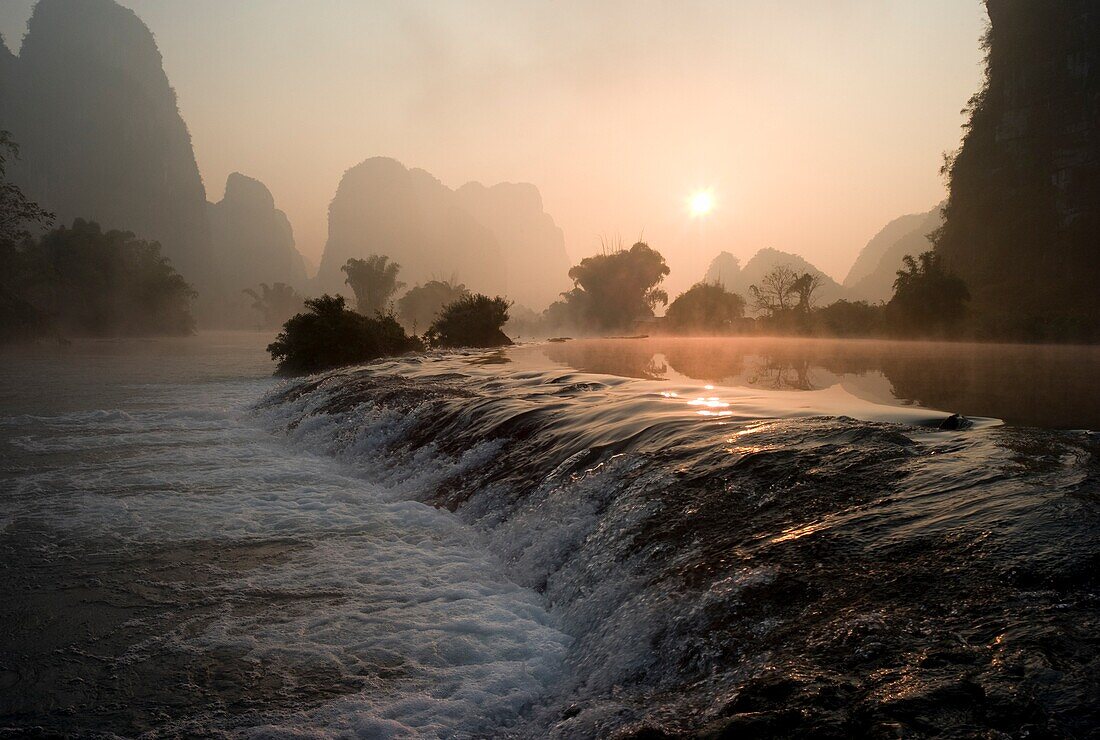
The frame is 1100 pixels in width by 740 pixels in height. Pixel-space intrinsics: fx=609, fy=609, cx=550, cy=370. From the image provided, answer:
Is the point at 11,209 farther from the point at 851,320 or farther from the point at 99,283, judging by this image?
the point at 851,320

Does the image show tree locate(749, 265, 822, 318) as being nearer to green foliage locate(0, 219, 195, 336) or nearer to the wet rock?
the wet rock

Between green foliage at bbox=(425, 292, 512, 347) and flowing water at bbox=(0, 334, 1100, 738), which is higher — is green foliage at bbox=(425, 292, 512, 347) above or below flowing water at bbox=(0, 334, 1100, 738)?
above

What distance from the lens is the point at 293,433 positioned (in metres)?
12.8

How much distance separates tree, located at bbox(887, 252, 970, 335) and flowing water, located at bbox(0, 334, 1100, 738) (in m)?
26.2

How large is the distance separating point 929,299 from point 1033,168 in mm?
31489

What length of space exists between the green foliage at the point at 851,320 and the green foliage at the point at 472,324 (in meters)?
22.2

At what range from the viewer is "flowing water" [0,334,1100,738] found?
Result: 2646 mm

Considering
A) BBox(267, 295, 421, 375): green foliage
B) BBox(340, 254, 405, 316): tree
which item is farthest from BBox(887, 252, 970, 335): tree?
BBox(340, 254, 405, 316): tree

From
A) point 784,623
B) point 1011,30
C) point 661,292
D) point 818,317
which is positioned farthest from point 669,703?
point 661,292

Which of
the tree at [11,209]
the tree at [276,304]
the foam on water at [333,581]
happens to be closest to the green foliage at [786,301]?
the foam on water at [333,581]

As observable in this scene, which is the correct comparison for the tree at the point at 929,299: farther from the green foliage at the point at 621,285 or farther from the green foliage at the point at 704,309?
the green foliage at the point at 621,285

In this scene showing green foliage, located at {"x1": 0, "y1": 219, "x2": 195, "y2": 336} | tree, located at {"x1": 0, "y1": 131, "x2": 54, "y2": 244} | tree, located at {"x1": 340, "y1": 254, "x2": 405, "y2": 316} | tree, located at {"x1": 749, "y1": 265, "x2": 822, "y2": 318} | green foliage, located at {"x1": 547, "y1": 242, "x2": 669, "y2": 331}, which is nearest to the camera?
tree, located at {"x1": 0, "y1": 131, "x2": 54, "y2": 244}

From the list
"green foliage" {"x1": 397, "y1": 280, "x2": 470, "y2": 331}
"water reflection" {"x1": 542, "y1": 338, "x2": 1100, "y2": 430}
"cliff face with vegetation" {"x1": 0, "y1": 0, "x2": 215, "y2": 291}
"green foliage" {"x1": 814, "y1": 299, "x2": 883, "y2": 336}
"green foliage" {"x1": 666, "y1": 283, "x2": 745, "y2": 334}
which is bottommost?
"water reflection" {"x1": 542, "y1": 338, "x2": 1100, "y2": 430}

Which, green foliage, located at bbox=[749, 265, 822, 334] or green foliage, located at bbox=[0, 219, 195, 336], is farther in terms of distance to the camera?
green foliage, located at bbox=[0, 219, 195, 336]
